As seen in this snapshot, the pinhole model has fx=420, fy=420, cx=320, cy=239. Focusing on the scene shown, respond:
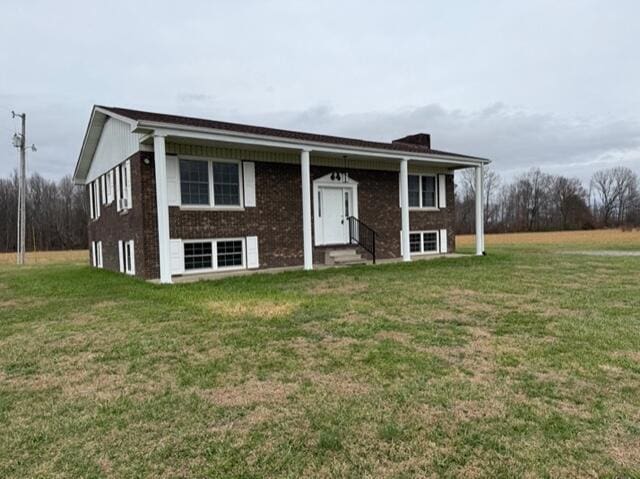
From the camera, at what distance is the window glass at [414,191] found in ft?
53.6

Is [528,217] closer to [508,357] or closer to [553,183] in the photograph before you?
[553,183]

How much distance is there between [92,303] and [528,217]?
68433 mm

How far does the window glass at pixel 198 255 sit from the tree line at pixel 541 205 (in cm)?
5280

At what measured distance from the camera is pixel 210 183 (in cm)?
1186

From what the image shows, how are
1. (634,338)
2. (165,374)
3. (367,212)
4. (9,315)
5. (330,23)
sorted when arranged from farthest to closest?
(367,212), (330,23), (9,315), (634,338), (165,374)


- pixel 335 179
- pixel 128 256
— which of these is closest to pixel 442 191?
pixel 335 179

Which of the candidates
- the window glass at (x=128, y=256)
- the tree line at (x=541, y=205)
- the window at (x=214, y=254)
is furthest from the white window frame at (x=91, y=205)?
the tree line at (x=541, y=205)

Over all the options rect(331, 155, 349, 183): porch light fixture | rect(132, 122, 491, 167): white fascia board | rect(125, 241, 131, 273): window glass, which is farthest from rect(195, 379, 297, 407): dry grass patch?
rect(331, 155, 349, 183): porch light fixture

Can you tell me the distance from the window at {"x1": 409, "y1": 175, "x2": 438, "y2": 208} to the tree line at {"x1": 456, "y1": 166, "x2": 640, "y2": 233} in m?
45.1

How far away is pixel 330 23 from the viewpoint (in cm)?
1361

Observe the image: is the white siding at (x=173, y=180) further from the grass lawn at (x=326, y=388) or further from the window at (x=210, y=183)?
the grass lawn at (x=326, y=388)

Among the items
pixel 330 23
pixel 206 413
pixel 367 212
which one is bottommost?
pixel 206 413

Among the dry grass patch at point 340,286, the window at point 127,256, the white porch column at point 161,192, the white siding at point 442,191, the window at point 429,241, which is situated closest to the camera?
the dry grass patch at point 340,286

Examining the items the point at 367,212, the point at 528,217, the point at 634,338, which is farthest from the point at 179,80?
the point at 528,217
